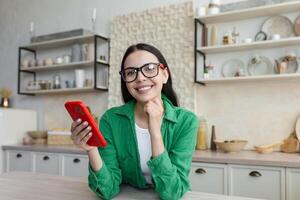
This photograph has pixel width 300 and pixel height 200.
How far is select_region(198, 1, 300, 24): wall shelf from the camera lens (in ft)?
8.75

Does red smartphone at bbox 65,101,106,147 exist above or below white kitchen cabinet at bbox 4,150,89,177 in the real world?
above

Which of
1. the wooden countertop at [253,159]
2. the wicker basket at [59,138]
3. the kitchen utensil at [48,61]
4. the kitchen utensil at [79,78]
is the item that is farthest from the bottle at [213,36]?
the kitchen utensil at [48,61]

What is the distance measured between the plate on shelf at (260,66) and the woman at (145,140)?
1.64 meters

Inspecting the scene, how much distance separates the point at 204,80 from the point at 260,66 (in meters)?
0.49

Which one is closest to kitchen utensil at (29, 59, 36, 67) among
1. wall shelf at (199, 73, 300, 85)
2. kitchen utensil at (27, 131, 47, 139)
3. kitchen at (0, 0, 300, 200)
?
kitchen at (0, 0, 300, 200)

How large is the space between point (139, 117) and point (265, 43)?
170cm

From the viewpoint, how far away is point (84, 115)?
104 cm

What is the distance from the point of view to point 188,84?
10.3ft

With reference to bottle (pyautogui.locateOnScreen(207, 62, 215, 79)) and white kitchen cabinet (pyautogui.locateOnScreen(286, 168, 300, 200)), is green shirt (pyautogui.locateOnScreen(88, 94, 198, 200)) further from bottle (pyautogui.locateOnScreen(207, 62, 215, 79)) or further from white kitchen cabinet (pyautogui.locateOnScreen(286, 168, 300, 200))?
bottle (pyautogui.locateOnScreen(207, 62, 215, 79))

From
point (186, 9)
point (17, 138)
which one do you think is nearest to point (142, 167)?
point (186, 9)

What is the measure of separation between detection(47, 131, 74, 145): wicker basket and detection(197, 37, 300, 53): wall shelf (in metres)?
1.67

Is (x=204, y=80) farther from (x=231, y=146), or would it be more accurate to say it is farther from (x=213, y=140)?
(x=231, y=146)

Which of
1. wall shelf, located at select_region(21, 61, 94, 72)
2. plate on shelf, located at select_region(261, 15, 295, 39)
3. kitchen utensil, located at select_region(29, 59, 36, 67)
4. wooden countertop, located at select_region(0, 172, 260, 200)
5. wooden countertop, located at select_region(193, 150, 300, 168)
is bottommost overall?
wooden countertop, located at select_region(193, 150, 300, 168)

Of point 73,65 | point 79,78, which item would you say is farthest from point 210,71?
point 73,65
